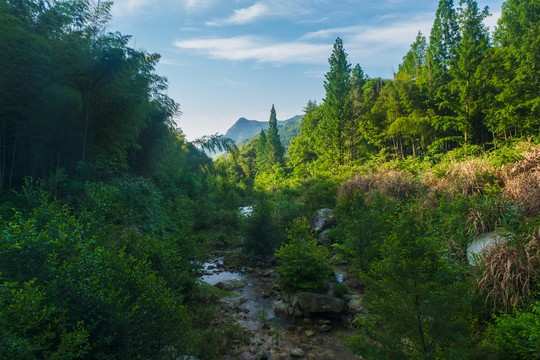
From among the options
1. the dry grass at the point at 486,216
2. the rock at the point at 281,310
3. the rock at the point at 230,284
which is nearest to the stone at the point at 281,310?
the rock at the point at 281,310

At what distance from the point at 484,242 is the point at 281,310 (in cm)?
449

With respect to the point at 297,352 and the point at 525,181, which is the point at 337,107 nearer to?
the point at 525,181

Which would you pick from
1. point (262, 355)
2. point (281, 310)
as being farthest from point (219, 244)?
point (262, 355)

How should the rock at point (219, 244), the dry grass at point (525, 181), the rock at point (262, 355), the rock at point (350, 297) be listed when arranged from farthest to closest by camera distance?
the rock at point (219, 244)
the rock at point (350, 297)
the dry grass at point (525, 181)
the rock at point (262, 355)

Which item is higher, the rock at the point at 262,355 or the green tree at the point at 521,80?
the green tree at the point at 521,80

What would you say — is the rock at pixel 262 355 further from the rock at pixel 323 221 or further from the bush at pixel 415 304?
the rock at pixel 323 221

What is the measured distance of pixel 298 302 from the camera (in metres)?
5.98

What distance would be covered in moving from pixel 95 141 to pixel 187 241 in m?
4.90

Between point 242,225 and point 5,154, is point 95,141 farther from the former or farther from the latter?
point 242,225

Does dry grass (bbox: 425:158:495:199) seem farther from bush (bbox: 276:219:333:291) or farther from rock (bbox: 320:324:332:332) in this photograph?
rock (bbox: 320:324:332:332)

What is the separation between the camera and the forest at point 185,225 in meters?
2.65

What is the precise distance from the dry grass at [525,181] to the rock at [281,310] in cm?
541

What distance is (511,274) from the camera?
384 cm

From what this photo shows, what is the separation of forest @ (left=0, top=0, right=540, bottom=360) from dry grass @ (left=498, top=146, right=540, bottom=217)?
43 millimetres
